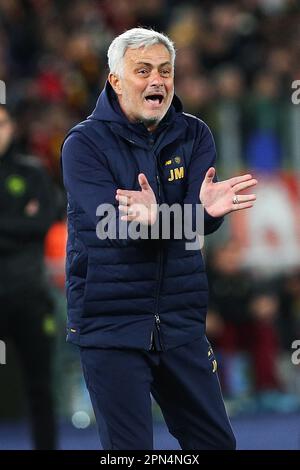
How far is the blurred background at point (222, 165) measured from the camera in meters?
9.06

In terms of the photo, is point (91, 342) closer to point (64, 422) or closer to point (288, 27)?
point (64, 422)

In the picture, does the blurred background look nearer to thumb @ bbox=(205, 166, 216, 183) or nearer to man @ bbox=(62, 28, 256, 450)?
man @ bbox=(62, 28, 256, 450)

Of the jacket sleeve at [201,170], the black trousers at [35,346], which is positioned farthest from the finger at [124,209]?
the black trousers at [35,346]

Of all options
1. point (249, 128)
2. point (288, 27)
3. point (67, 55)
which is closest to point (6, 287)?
point (249, 128)

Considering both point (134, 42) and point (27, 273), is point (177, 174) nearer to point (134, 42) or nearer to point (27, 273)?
point (134, 42)

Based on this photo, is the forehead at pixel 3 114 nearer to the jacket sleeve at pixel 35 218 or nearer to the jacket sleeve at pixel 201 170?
the jacket sleeve at pixel 35 218

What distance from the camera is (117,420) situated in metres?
4.44

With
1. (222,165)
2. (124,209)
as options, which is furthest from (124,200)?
(222,165)

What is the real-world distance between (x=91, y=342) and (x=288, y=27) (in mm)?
8304

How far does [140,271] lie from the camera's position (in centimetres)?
442

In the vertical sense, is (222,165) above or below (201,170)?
above

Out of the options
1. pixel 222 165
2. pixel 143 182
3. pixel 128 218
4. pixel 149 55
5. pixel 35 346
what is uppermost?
pixel 222 165

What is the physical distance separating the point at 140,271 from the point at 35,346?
253 cm

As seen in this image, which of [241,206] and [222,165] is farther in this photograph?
[222,165]
